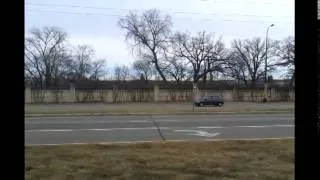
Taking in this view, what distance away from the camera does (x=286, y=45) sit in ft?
269

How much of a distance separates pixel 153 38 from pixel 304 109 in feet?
268

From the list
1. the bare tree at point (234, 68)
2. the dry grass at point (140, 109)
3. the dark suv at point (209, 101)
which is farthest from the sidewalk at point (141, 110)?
the bare tree at point (234, 68)

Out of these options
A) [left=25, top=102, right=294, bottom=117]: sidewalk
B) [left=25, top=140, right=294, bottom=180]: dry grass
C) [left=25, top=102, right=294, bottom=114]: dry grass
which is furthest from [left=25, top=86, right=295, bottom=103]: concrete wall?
[left=25, top=140, right=294, bottom=180]: dry grass

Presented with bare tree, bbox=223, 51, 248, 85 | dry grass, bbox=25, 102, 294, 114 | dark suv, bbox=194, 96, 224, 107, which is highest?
bare tree, bbox=223, 51, 248, 85

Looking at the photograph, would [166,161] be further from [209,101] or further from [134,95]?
[134,95]

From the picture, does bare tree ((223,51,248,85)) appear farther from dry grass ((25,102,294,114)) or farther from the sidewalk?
the sidewalk

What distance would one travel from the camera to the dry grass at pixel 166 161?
7.36 meters

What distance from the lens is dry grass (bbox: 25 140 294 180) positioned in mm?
7359

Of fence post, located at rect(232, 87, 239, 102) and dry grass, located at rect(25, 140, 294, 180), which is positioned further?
fence post, located at rect(232, 87, 239, 102)

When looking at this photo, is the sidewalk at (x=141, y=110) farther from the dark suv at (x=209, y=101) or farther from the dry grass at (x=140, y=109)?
the dark suv at (x=209, y=101)

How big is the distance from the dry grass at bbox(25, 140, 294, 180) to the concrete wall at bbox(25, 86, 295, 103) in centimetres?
5183

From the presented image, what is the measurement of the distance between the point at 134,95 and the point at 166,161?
55.8 metres

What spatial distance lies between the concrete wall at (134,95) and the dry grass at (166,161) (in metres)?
51.8

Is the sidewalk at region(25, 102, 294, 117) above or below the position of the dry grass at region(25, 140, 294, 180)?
below
